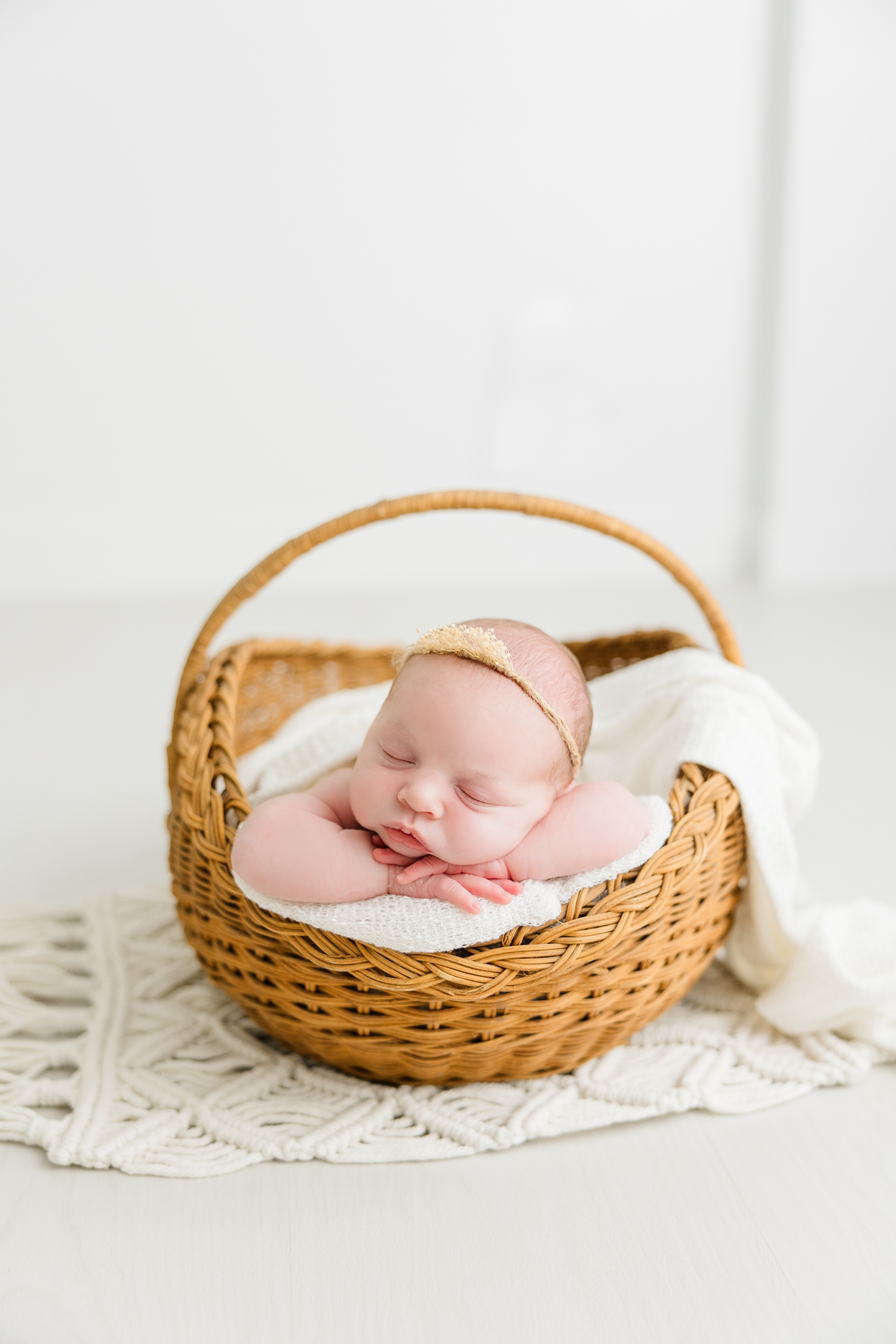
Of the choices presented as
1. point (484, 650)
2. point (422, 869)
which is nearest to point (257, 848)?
point (422, 869)

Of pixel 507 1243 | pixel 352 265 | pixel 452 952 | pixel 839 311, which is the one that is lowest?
pixel 507 1243

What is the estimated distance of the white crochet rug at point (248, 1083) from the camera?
1.10 meters

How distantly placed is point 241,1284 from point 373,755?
0.46 metres

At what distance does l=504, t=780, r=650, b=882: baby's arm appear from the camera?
1.07 m

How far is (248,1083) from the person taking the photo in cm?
118

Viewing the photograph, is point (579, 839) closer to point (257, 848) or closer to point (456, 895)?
point (456, 895)

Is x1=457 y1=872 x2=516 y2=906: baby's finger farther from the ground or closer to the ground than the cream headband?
closer to the ground

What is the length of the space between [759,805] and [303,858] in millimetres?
495

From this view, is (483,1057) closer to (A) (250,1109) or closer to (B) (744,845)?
(A) (250,1109)

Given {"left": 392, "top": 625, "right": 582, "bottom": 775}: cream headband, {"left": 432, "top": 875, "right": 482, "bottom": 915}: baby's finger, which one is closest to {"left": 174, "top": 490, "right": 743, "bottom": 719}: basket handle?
{"left": 392, "top": 625, "right": 582, "bottom": 775}: cream headband

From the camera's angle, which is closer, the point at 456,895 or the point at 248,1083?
the point at 456,895

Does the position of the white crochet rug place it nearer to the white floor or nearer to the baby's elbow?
the white floor

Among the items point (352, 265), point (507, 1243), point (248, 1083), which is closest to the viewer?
point (507, 1243)

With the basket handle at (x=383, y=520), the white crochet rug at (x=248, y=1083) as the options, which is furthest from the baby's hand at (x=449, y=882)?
the basket handle at (x=383, y=520)
